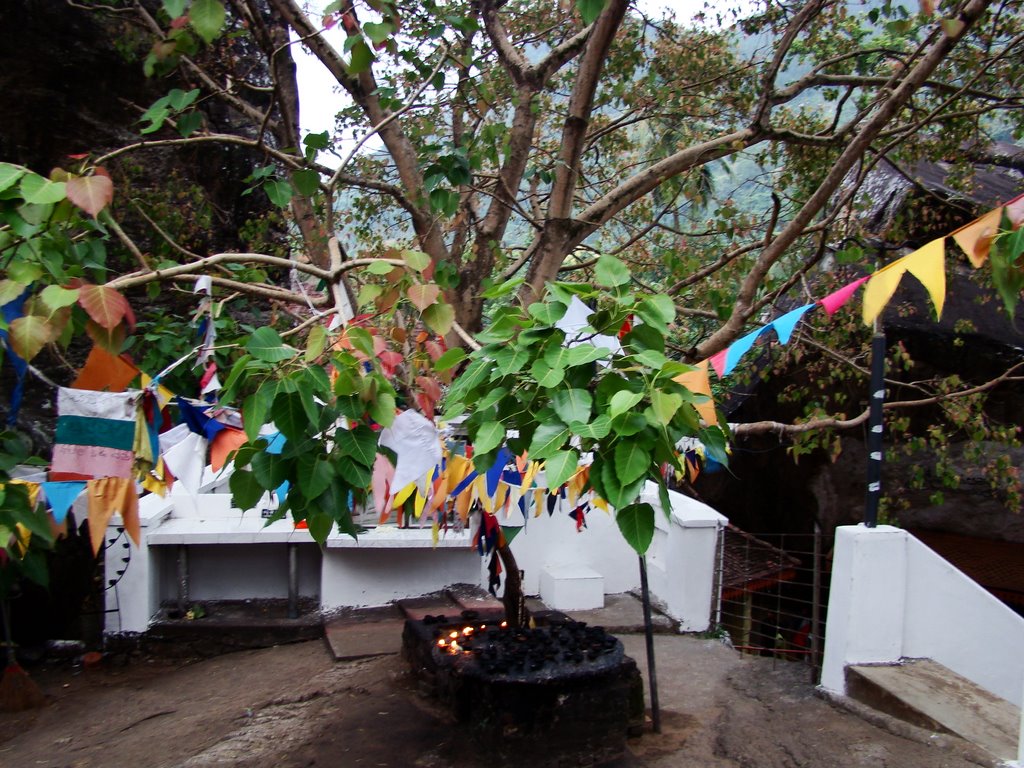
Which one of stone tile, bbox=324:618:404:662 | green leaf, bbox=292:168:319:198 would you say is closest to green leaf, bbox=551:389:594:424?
green leaf, bbox=292:168:319:198

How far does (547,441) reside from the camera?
2.68m

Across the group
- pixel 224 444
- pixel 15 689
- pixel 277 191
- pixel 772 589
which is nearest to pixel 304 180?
pixel 277 191

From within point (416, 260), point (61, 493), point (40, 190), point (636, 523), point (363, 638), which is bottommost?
point (363, 638)

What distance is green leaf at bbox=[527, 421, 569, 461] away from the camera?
2623mm

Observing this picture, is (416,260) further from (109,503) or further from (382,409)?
(109,503)

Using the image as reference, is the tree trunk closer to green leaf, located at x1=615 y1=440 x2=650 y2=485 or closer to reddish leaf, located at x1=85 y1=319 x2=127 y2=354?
reddish leaf, located at x1=85 y1=319 x2=127 y2=354

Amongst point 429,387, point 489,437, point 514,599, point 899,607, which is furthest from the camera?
point 514,599

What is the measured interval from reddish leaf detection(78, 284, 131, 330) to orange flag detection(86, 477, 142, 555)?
688 millimetres

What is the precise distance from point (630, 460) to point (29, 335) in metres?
2.27

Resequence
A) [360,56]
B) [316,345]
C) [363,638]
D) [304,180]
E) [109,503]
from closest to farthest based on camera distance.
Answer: [316,345], [109,503], [360,56], [304,180], [363,638]

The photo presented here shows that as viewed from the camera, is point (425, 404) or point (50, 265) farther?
point (425, 404)

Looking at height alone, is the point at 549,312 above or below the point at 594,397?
above

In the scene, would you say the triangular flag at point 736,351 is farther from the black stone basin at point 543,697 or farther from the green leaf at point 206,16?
the green leaf at point 206,16

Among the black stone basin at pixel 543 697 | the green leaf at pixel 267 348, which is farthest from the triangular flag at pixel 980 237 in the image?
the black stone basin at pixel 543 697
